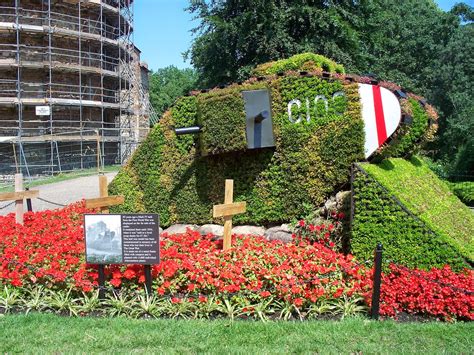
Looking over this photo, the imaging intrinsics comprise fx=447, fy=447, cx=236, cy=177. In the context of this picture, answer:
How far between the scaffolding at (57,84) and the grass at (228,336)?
69.2 feet

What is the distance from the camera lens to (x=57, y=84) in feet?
87.7

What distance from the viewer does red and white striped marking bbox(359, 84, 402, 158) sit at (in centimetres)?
708

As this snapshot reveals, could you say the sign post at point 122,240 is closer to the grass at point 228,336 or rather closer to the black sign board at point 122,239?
the black sign board at point 122,239

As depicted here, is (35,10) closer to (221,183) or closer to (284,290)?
(221,183)

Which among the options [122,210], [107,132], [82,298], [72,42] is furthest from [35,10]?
[82,298]

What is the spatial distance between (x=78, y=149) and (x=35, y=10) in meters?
8.63

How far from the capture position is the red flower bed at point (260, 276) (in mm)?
5469

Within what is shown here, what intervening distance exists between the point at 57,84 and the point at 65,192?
36.7ft

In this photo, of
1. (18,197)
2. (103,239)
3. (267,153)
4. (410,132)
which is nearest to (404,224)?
(410,132)

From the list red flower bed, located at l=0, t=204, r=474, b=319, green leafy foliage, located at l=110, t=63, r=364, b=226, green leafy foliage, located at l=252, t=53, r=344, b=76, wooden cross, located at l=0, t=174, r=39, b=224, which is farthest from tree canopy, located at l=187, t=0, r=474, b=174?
red flower bed, located at l=0, t=204, r=474, b=319

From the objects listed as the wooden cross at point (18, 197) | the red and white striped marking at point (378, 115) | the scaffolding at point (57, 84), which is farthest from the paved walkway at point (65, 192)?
the red and white striped marking at point (378, 115)

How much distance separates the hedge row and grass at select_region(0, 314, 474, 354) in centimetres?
304

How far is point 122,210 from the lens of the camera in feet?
32.9

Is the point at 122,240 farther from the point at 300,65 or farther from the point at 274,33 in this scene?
the point at 274,33
